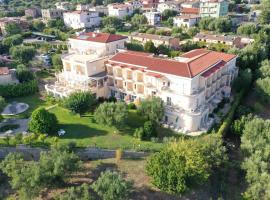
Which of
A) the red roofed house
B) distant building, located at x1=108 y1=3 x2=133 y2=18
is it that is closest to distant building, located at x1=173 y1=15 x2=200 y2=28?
distant building, located at x1=108 y1=3 x2=133 y2=18

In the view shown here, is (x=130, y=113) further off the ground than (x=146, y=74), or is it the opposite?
(x=146, y=74)

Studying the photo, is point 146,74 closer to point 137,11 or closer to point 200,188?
point 200,188

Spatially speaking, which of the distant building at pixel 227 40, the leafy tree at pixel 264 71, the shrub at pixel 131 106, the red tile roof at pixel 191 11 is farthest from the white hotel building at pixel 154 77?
the red tile roof at pixel 191 11

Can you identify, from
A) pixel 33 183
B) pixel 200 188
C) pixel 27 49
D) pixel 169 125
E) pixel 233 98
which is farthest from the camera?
pixel 27 49

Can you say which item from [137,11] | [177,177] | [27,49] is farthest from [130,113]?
[137,11]

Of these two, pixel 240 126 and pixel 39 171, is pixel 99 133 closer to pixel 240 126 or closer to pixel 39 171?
pixel 39 171

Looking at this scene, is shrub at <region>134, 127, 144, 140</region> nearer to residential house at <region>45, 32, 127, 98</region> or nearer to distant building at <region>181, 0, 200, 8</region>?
residential house at <region>45, 32, 127, 98</region>

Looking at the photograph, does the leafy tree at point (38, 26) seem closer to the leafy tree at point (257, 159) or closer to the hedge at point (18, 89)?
the hedge at point (18, 89)
